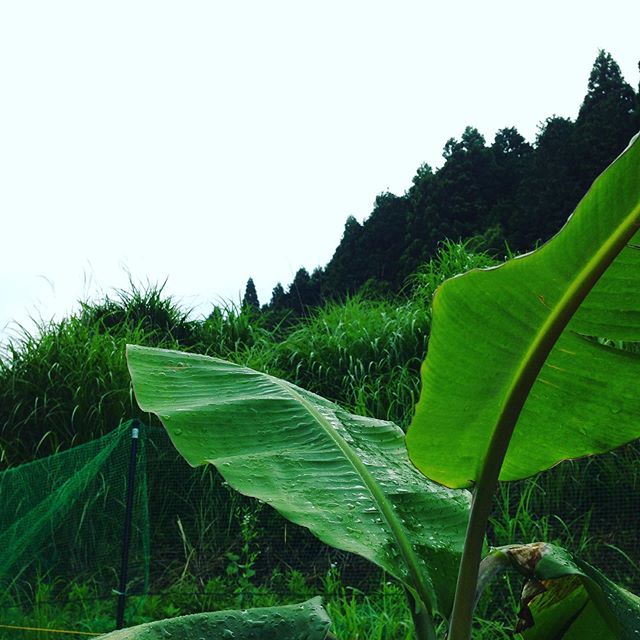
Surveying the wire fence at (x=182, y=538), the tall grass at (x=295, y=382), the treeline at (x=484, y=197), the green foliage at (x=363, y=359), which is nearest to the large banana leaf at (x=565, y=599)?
the tall grass at (x=295, y=382)

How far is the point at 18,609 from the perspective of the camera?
3.08 meters

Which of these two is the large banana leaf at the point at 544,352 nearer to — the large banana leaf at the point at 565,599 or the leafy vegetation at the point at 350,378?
the leafy vegetation at the point at 350,378

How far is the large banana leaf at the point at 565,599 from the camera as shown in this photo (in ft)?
2.42

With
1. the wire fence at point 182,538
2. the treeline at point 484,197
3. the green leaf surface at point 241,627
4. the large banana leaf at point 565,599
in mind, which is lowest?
the wire fence at point 182,538

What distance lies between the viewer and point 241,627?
Answer: 704mm

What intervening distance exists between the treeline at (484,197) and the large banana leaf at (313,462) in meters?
8.74

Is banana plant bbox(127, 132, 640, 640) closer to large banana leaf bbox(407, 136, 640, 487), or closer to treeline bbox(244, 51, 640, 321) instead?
large banana leaf bbox(407, 136, 640, 487)

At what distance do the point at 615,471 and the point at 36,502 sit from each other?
2541 millimetres

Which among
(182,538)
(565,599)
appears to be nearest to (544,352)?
(565,599)

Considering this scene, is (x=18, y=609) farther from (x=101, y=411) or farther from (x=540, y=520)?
(x=540, y=520)

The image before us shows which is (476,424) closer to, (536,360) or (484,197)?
(536,360)

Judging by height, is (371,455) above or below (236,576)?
above

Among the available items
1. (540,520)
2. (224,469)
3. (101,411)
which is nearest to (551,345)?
(224,469)

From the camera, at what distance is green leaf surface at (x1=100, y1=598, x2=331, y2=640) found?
2.24 feet
